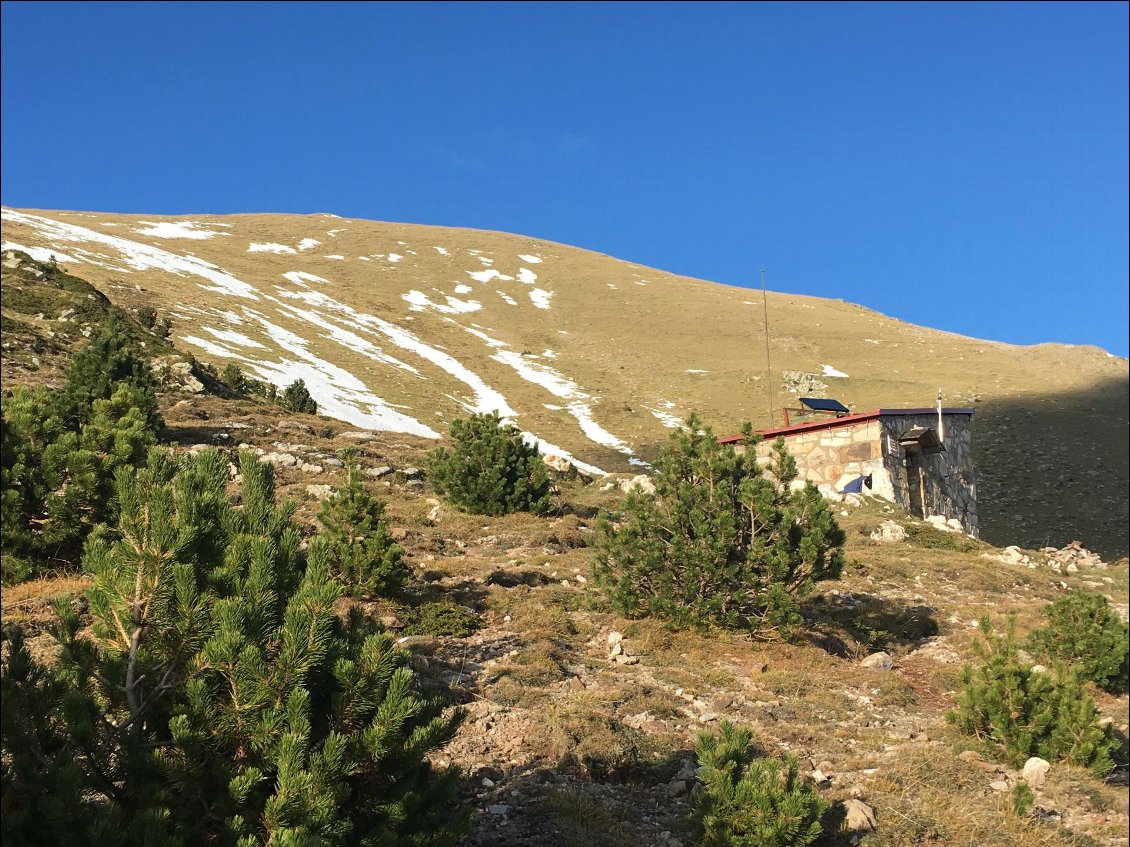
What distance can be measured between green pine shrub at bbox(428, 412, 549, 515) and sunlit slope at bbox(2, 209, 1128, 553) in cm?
330

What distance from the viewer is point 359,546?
350 inches

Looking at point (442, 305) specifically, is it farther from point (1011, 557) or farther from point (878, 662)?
point (878, 662)

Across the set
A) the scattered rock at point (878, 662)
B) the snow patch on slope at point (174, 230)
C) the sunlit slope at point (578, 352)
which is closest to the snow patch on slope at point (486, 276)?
the sunlit slope at point (578, 352)

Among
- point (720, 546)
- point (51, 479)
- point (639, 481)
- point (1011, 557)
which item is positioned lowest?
point (1011, 557)

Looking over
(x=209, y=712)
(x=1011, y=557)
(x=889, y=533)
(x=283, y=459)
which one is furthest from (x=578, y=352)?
(x=209, y=712)

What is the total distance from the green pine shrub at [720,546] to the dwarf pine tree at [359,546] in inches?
99.0

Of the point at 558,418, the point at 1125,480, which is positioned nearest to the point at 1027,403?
the point at 1125,480

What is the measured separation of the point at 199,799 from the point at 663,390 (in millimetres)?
44242

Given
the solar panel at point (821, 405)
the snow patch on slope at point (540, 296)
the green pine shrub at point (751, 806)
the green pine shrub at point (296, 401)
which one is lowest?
the green pine shrub at point (751, 806)

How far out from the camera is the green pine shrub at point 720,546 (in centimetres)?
870

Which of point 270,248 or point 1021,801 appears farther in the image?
point 270,248

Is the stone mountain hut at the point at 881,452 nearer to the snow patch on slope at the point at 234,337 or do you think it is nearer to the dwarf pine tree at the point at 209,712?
the dwarf pine tree at the point at 209,712

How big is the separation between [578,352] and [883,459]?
4099 centimetres

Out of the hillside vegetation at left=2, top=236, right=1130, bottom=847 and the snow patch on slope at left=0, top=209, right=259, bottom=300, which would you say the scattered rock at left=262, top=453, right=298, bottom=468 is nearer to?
the hillside vegetation at left=2, top=236, right=1130, bottom=847
